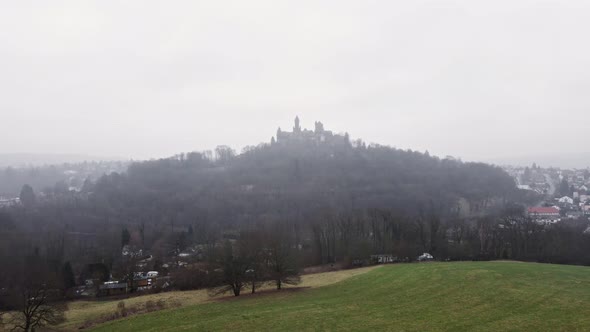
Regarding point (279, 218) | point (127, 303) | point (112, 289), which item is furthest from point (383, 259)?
point (279, 218)

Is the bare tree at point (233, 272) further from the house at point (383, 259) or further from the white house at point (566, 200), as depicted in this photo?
the white house at point (566, 200)

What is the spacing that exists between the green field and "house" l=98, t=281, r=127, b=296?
1876 centimetres

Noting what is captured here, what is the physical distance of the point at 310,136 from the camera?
159 meters

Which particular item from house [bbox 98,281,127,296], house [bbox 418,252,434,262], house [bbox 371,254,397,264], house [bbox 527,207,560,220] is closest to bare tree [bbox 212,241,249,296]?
house [bbox 98,281,127,296]

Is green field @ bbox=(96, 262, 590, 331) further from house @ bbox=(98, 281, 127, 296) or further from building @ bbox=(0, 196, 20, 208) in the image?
building @ bbox=(0, 196, 20, 208)

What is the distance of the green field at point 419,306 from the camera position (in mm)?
16891

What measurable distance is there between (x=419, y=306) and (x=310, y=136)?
140 meters

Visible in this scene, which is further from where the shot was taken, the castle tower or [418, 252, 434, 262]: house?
the castle tower

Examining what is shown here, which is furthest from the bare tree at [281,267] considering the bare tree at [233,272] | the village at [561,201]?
the village at [561,201]

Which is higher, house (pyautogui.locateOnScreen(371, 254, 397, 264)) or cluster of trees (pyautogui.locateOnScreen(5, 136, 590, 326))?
cluster of trees (pyautogui.locateOnScreen(5, 136, 590, 326))

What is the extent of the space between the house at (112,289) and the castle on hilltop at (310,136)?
4375 inches

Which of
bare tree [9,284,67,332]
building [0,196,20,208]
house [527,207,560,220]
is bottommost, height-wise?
house [527,207,560,220]

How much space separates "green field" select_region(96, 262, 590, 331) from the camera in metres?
16.9

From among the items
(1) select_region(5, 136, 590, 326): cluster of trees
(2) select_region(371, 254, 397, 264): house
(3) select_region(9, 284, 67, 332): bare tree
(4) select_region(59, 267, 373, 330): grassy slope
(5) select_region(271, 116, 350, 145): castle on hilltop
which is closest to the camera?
(3) select_region(9, 284, 67, 332): bare tree
